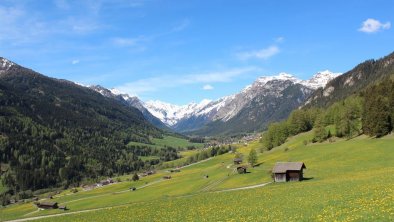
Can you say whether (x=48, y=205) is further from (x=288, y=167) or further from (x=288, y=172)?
(x=288, y=167)

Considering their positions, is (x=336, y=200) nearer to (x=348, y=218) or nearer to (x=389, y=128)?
(x=348, y=218)

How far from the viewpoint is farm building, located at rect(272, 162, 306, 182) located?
85.4 metres

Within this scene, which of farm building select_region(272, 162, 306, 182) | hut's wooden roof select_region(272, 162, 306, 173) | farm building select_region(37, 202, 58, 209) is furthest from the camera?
farm building select_region(37, 202, 58, 209)

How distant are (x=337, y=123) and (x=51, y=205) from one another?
101m

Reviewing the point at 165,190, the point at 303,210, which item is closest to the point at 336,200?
the point at 303,210

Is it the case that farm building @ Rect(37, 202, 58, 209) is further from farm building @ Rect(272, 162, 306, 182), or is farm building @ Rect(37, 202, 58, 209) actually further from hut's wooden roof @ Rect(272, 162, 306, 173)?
hut's wooden roof @ Rect(272, 162, 306, 173)

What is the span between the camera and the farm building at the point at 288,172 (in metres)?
85.4

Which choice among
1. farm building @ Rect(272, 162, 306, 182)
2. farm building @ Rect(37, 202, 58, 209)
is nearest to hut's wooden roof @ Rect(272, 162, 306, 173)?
farm building @ Rect(272, 162, 306, 182)

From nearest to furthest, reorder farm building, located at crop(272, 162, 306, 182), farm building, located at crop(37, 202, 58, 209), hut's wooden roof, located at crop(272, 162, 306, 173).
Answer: farm building, located at crop(272, 162, 306, 182) < hut's wooden roof, located at crop(272, 162, 306, 173) < farm building, located at crop(37, 202, 58, 209)

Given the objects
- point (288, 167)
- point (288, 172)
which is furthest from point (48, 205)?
point (288, 167)

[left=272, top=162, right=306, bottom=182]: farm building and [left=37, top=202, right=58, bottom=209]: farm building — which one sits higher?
[left=272, top=162, right=306, bottom=182]: farm building

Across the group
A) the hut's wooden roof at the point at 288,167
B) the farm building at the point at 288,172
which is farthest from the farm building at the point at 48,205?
the hut's wooden roof at the point at 288,167

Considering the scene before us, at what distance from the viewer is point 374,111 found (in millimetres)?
111062

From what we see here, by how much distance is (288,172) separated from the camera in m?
86.8
